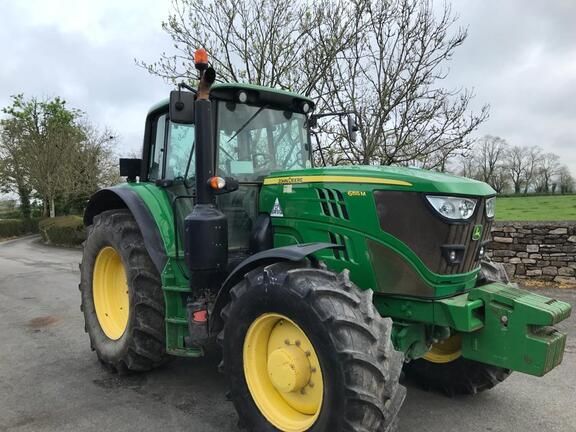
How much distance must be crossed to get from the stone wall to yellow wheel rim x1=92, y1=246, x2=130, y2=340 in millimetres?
6715

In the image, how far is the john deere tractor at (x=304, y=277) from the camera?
2.77m

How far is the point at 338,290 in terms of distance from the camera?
2.79 m

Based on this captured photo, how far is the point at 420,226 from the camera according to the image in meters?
3.11

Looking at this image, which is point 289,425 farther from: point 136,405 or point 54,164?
point 54,164

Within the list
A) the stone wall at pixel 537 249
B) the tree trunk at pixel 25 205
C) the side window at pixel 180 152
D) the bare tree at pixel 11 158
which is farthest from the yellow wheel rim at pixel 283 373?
the tree trunk at pixel 25 205

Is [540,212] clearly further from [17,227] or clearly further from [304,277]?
[17,227]

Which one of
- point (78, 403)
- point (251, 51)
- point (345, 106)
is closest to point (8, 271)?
point (251, 51)

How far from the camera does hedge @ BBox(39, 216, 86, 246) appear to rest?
20812mm

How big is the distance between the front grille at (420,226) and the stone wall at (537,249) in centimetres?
616

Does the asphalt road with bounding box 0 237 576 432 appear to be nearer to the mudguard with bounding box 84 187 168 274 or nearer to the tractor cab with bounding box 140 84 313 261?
the mudguard with bounding box 84 187 168 274

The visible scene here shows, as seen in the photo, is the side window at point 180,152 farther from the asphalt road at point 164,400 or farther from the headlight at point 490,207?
the headlight at point 490,207

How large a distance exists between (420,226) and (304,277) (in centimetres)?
82

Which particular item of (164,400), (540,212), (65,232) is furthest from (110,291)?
(65,232)

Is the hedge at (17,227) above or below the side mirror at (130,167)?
below
